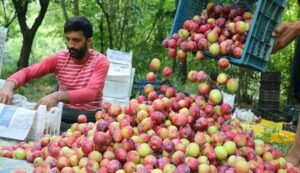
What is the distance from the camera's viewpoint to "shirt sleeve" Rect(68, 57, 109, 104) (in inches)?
174

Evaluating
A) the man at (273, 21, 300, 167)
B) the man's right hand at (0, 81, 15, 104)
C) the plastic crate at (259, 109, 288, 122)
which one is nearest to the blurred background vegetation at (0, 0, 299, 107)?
the plastic crate at (259, 109, 288, 122)

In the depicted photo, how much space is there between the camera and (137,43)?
1250 centimetres

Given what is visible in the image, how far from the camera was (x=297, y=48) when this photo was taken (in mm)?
4074

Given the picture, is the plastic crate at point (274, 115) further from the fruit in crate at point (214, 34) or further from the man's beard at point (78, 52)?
the fruit in crate at point (214, 34)

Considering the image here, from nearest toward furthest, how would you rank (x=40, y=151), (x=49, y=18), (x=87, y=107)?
(x=40, y=151)
(x=87, y=107)
(x=49, y=18)

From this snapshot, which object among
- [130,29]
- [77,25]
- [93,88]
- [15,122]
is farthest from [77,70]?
[130,29]

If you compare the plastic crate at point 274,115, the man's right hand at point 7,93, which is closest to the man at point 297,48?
the man's right hand at point 7,93

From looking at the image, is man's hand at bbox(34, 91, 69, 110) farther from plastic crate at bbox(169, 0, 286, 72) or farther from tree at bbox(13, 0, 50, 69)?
tree at bbox(13, 0, 50, 69)

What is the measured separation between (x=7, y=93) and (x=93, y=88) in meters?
0.87

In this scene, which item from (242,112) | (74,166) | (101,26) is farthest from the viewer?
(101,26)

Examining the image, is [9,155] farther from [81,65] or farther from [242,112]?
[242,112]

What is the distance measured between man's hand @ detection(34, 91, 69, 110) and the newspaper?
14.2 inches

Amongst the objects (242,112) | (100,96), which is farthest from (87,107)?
(242,112)

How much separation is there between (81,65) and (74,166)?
250cm
